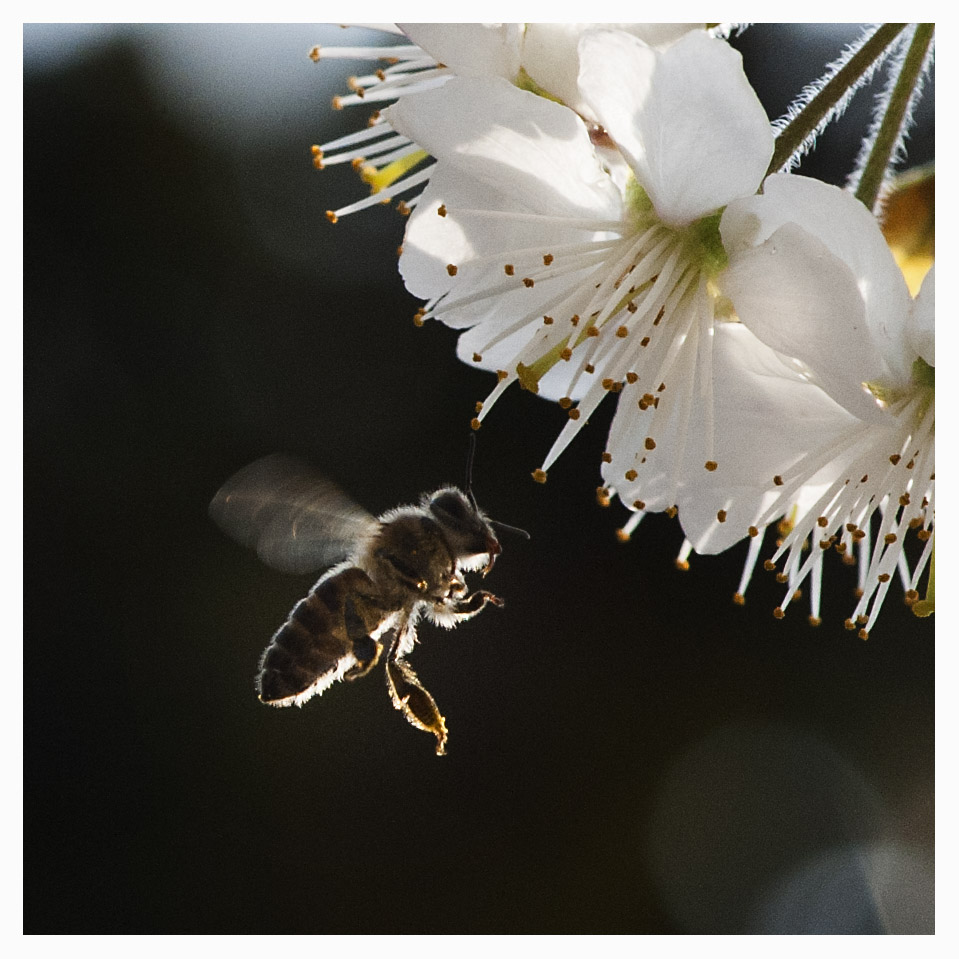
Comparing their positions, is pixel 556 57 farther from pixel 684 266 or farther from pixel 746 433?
pixel 746 433

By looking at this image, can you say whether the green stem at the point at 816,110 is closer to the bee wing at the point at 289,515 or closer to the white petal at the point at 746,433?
the white petal at the point at 746,433

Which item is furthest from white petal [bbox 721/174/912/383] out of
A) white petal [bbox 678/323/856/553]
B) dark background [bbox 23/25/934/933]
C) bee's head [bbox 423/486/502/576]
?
dark background [bbox 23/25/934/933]

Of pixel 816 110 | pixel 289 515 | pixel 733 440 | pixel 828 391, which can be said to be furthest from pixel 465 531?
pixel 816 110

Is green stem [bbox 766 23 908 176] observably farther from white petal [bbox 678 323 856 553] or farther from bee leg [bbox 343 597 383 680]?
bee leg [bbox 343 597 383 680]

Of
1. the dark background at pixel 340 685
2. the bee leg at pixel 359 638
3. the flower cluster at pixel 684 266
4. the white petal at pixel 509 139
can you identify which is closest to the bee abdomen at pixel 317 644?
the bee leg at pixel 359 638

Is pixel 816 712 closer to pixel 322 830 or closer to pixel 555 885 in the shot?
pixel 555 885
